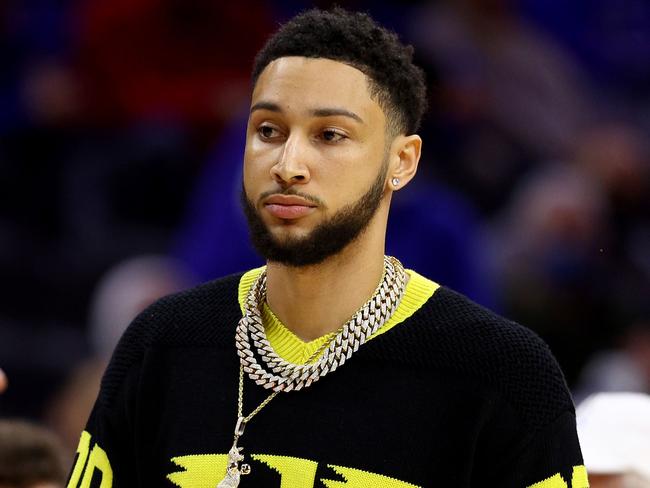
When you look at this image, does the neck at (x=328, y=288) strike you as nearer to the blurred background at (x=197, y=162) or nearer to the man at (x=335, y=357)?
the man at (x=335, y=357)

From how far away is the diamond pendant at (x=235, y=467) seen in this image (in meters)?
2.89

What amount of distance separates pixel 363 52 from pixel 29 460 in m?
1.59

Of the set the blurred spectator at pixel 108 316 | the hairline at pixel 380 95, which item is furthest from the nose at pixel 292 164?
the blurred spectator at pixel 108 316

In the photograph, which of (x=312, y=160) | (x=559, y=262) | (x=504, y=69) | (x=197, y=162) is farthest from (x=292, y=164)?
(x=504, y=69)

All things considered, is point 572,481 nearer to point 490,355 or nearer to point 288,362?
point 490,355

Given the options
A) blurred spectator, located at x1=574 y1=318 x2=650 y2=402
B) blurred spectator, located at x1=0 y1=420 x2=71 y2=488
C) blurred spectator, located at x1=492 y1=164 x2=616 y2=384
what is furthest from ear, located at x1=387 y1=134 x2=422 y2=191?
blurred spectator, located at x1=574 y1=318 x2=650 y2=402

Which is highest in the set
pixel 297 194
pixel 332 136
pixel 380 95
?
pixel 380 95

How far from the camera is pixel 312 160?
2918mm

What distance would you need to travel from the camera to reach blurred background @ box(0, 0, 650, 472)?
6.75m

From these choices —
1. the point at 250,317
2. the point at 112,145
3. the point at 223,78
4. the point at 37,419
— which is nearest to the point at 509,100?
the point at 223,78

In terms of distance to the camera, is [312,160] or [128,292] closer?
[312,160]

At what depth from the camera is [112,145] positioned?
7.21m

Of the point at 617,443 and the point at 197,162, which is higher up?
the point at 197,162

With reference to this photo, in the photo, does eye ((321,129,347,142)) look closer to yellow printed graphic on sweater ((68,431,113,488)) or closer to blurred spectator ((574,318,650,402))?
yellow printed graphic on sweater ((68,431,113,488))
